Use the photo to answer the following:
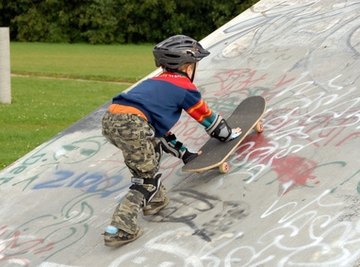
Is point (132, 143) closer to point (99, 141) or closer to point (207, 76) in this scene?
point (99, 141)

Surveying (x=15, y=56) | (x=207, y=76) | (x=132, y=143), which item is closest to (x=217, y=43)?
(x=207, y=76)

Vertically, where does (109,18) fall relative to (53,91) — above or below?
below

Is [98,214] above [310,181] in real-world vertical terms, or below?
below

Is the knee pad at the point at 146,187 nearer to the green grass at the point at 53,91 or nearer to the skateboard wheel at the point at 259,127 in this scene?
the skateboard wheel at the point at 259,127

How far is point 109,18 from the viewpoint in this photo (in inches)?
1710

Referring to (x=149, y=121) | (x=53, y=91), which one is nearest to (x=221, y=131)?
(x=149, y=121)

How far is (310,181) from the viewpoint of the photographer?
16.1 feet

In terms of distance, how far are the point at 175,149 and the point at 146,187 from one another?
2.22ft

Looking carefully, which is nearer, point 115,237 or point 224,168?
point 115,237

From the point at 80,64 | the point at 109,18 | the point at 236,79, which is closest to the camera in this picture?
the point at 236,79

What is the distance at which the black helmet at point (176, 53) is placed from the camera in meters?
5.15

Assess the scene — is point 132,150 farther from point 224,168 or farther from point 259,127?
point 259,127

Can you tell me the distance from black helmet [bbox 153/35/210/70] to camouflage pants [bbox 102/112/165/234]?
524 millimetres

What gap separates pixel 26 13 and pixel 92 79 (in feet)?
78.7
